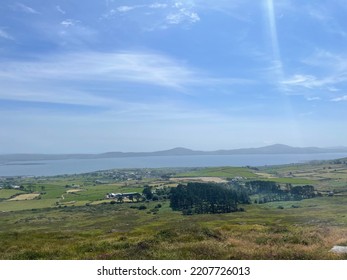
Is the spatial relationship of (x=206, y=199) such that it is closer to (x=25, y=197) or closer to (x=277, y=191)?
(x=277, y=191)

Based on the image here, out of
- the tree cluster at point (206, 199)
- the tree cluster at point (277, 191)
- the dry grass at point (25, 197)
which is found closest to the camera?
the tree cluster at point (206, 199)

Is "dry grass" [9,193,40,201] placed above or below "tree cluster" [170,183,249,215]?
below

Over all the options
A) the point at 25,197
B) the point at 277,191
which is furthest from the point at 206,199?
the point at 25,197

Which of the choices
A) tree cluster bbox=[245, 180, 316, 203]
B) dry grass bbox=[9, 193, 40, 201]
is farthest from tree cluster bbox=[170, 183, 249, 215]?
dry grass bbox=[9, 193, 40, 201]

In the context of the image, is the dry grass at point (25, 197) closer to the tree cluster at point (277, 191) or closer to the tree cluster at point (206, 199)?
the tree cluster at point (206, 199)

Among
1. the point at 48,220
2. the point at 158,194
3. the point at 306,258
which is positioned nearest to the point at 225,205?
the point at 158,194

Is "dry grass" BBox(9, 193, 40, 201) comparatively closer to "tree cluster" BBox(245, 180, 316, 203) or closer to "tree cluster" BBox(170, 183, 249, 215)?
"tree cluster" BBox(170, 183, 249, 215)

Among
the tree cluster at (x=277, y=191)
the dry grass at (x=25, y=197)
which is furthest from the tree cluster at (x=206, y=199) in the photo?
the dry grass at (x=25, y=197)

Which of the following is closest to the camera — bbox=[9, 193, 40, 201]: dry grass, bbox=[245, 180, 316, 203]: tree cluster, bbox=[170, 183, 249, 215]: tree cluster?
bbox=[170, 183, 249, 215]: tree cluster

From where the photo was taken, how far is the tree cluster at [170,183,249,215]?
118125 millimetres

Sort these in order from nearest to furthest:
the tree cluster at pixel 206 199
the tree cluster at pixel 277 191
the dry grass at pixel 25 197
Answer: the tree cluster at pixel 206 199
the tree cluster at pixel 277 191
the dry grass at pixel 25 197

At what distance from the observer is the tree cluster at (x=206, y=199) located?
118125 mm

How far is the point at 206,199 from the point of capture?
5034 inches
